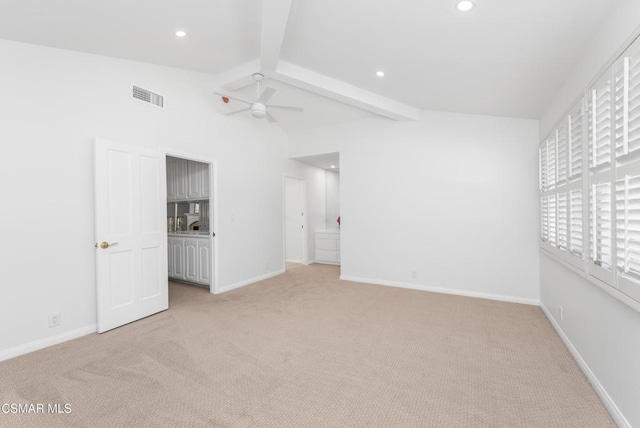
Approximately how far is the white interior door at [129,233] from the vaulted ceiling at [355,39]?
45.0 inches

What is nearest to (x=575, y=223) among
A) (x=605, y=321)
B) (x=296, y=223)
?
(x=605, y=321)

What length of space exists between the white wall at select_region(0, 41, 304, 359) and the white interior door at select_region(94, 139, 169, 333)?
12 cm

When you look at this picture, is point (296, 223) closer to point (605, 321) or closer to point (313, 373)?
point (313, 373)

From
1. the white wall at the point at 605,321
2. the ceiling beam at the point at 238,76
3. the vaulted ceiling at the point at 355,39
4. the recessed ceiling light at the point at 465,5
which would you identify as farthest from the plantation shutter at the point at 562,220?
the ceiling beam at the point at 238,76

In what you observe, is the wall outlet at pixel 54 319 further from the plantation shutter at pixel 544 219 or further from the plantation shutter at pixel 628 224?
the plantation shutter at pixel 544 219

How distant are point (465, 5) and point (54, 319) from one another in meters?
4.46

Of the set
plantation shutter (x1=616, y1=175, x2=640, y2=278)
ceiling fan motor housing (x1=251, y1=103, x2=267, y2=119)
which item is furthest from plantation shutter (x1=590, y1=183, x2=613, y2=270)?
ceiling fan motor housing (x1=251, y1=103, x2=267, y2=119)

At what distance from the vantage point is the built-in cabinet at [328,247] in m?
7.02

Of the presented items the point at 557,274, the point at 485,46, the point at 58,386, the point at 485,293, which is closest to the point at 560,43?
the point at 485,46

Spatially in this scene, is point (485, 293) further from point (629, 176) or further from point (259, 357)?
point (259, 357)

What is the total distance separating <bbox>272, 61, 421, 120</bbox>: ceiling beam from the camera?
12.1 feet

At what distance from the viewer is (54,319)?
2.94 metres

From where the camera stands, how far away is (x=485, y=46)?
2.56 m

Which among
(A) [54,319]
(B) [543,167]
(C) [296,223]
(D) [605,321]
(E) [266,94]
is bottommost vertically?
(A) [54,319]
